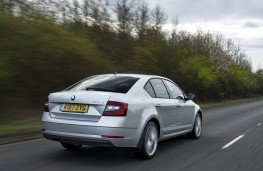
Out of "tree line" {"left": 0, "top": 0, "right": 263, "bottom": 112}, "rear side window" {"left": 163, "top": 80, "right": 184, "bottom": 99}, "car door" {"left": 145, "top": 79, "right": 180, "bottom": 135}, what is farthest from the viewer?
"tree line" {"left": 0, "top": 0, "right": 263, "bottom": 112}

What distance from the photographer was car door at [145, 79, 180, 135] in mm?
8863

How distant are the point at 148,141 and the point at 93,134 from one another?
1.31 metres

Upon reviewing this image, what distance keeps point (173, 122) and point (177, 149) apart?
0.66 meters

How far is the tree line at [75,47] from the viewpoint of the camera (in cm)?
1620

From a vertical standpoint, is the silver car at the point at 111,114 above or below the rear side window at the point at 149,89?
below

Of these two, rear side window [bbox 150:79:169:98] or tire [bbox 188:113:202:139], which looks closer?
rear side window [bbox 150:79:169:98]

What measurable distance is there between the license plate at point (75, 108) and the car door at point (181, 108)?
2.72 metres

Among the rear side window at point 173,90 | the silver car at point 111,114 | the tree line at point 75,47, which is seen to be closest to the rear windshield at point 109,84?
the silver car at point 111,114

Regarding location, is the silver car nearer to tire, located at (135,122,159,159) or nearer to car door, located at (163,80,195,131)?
tire, located at (135,122,159,159)

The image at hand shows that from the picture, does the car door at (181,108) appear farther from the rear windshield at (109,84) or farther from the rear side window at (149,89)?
the rear windshield at (109,84)

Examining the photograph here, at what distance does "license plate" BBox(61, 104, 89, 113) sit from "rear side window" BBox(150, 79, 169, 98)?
6.31ft

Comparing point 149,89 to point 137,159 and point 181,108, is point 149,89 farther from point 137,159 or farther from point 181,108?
point 181,108

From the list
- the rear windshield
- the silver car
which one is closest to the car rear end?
the silver car

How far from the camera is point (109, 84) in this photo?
27.6 feet
